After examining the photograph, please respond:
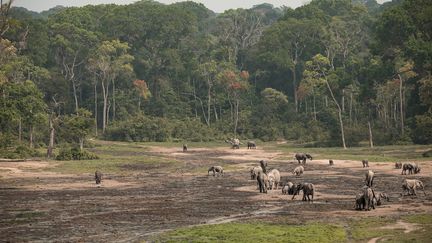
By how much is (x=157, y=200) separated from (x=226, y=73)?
251 feet

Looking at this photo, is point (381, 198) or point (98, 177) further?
point (98, 177)

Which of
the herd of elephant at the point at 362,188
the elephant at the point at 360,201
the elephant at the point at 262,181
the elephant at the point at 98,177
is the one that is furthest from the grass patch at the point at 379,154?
the elephant at the point at 360,201

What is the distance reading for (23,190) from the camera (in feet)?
139

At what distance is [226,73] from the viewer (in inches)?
4429

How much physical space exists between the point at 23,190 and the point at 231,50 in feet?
297

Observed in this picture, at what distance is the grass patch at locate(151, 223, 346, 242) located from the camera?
80.5ft

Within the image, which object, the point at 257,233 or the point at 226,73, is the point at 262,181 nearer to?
the point at 257,233

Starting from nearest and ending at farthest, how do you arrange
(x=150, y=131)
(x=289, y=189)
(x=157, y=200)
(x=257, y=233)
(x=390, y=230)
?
(x=257, y=233)
(x=390, y=230)
(x=157, y=200)
(x=289, y=189)
(x=150, y=131)

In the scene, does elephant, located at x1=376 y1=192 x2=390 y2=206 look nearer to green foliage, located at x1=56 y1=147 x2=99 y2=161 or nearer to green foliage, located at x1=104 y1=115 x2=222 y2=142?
green foliage, located at x1=56 y1=147 x2=99 y2=161

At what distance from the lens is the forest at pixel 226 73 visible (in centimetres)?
8744

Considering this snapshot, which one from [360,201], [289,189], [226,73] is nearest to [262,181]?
[289,189]

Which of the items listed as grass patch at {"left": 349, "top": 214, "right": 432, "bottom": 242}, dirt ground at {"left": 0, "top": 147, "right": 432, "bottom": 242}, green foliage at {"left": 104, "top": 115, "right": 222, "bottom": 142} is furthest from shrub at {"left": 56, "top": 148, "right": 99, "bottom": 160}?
grass patch at {"left": 349, "top": 214, "right": 432, "bottom": 242}

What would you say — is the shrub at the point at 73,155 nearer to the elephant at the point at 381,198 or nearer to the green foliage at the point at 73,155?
the green foliage at the point at 73,155

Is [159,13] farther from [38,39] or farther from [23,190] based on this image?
[23,190]
